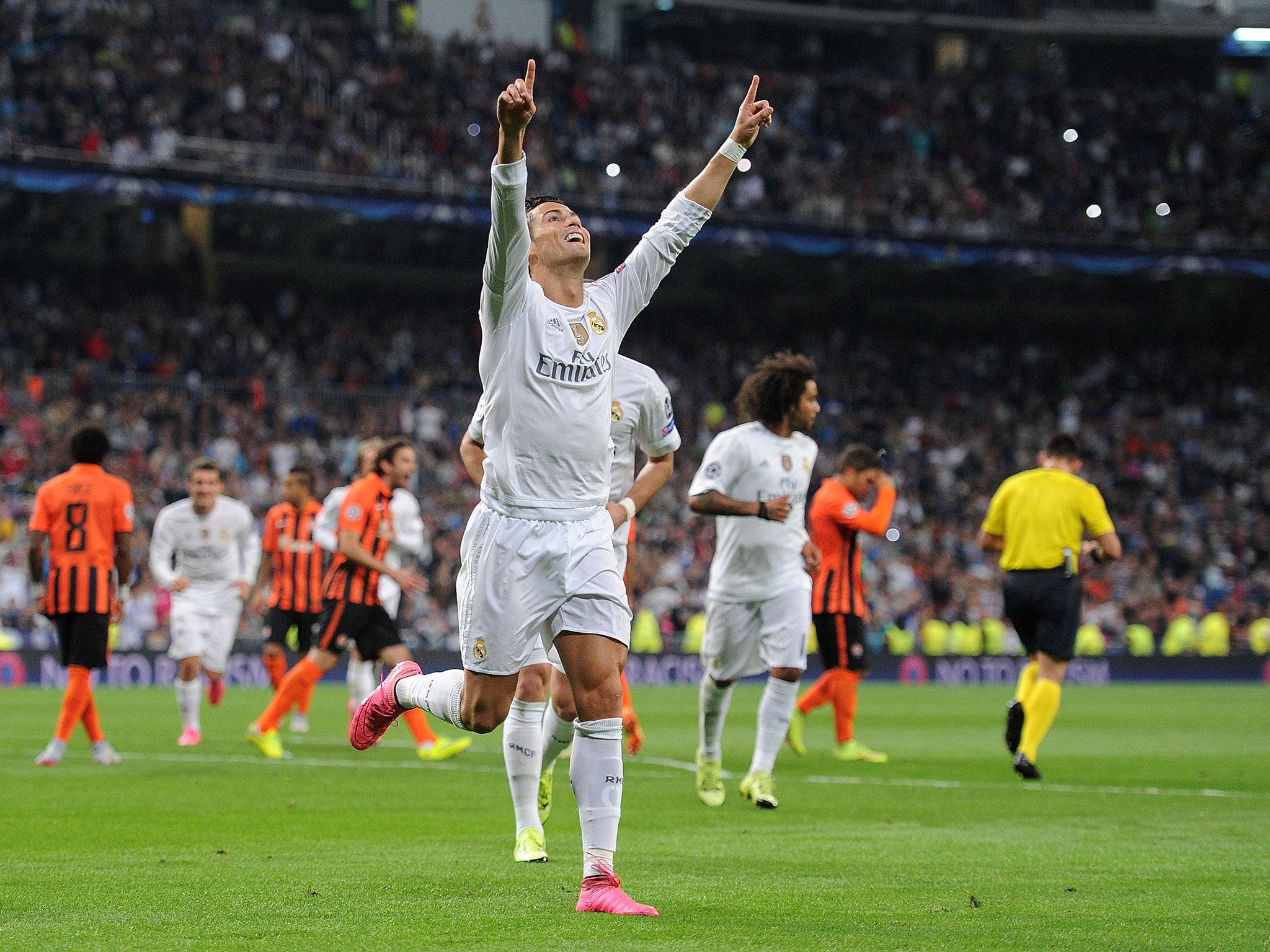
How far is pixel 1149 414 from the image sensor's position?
131 ft

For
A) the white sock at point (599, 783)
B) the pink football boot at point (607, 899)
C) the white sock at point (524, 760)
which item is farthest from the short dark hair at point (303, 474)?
the pink football boot at point (607, 899)

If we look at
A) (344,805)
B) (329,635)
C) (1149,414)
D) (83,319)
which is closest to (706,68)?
(1149,414)

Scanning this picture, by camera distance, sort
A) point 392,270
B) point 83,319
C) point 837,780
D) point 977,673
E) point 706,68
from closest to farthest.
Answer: point 837,780 → point 977,673 → point 83,319 → point 392,270 → point 706,68

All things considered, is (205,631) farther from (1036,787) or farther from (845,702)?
(1036,787)

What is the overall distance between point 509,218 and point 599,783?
6.59ft

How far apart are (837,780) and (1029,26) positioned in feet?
126

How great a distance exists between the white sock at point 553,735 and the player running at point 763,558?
1.80m

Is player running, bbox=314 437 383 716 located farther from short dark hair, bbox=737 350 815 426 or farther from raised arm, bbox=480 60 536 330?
raised arm, bbox=480 60 536 330

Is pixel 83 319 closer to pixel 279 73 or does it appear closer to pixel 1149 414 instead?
pixel 279 73

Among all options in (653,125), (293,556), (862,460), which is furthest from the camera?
(653,125)

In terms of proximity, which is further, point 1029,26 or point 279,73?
point 1029,26

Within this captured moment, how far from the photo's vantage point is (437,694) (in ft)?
20.5

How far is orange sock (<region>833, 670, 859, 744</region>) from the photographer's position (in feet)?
43.1

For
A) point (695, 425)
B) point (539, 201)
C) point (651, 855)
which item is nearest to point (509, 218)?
point (539, 201)
